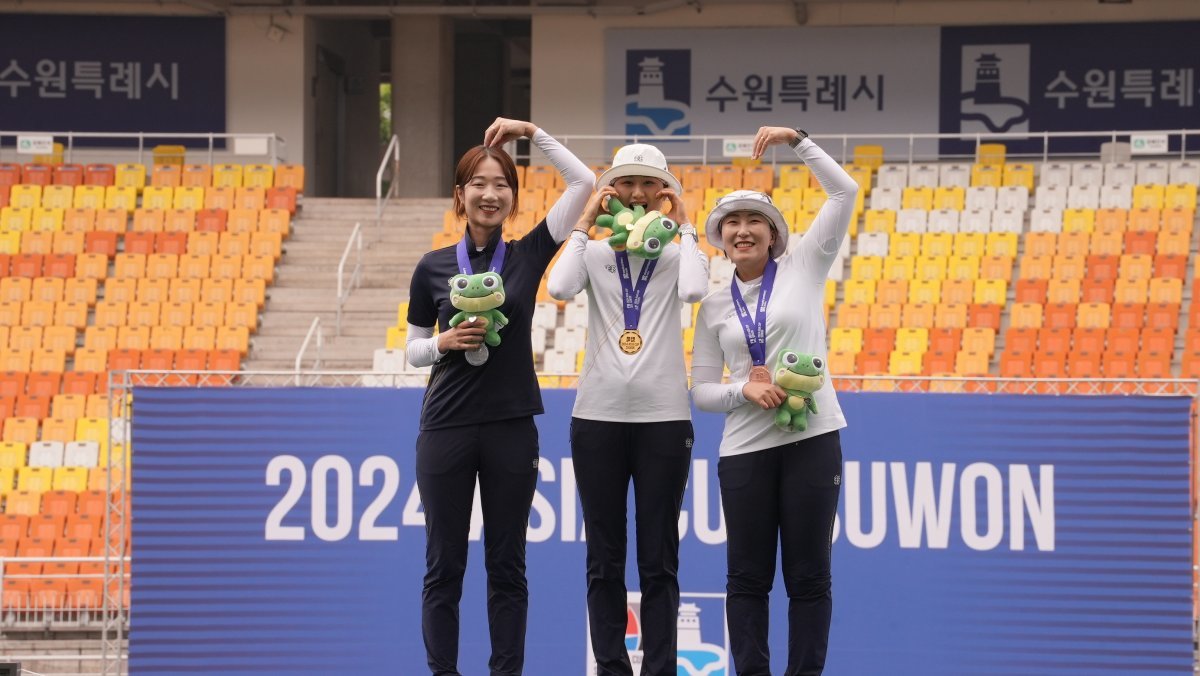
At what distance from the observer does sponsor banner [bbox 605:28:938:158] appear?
16.8 meters

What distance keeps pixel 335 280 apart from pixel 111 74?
5.52 m

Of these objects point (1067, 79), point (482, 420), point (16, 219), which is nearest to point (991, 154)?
point (1067, 79)

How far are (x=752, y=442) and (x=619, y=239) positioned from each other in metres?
0.68

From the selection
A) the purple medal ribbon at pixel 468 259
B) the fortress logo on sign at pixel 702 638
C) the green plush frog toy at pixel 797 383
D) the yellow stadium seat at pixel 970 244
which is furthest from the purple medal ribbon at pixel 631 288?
the yellow stadium seat at pixel 970 244

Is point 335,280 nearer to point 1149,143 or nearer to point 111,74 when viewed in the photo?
point 111,74

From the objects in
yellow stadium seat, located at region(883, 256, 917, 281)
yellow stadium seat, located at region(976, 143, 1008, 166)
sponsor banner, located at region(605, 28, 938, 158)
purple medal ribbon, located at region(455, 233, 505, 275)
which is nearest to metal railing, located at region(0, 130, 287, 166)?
sponsor banner, located at region(605, 28, 938, 158)

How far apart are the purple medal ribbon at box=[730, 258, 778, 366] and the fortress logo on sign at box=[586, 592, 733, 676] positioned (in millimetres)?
2043

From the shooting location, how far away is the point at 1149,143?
14.4 metres

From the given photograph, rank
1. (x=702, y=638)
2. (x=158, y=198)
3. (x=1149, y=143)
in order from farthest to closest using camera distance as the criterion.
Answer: (x=158, y=198) → (x=1149, y=143) → (x=702, y=638)

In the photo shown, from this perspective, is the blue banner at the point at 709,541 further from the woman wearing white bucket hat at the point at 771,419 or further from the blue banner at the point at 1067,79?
the blue banner at the point at 1067,79

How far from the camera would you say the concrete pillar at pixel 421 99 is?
18.2m

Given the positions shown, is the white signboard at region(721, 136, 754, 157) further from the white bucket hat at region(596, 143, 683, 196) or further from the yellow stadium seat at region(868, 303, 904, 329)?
the white bucket hat at region(596, 143, 683, 196)

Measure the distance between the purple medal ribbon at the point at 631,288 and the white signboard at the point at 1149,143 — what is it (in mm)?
11472

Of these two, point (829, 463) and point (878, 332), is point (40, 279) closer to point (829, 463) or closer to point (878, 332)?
point (878, 332)
